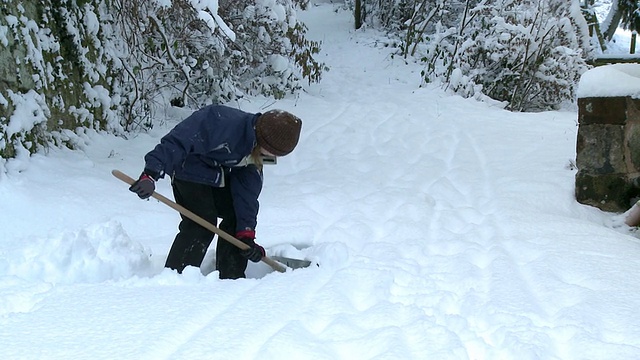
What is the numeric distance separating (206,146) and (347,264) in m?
0.98

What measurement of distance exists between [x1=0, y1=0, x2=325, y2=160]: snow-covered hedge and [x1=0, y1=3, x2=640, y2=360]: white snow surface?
28 centimetres

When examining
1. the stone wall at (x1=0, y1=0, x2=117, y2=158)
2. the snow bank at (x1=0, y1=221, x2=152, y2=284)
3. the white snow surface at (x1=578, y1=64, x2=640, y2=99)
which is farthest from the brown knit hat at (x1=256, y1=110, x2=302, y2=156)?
the white snow surface at (x1=578, y1=64, x2=640, y2=99)

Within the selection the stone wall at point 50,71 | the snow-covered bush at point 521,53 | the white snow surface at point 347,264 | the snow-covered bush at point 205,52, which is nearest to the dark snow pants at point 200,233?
the white snow surface at point 347,264

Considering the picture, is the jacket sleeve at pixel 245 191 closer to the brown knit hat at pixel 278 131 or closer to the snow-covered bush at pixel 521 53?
the brown knit hat at pixel 278 131

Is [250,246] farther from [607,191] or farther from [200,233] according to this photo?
[607,191]

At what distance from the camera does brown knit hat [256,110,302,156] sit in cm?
288

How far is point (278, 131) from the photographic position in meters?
2.88

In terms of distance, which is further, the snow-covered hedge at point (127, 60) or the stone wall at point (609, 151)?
the stone wall at point (609, 151)

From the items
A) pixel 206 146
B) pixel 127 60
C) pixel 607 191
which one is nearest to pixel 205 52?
pixel 127 60

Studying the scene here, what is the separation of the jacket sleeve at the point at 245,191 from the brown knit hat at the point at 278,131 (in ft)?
1.09

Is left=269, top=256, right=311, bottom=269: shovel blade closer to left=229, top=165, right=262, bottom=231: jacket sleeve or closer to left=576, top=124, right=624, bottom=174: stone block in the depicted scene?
left=229, top=165, right=262, bottom=231: jacket sleeve

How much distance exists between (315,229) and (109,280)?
5.24 feet

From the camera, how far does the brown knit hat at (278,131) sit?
2.88 meters

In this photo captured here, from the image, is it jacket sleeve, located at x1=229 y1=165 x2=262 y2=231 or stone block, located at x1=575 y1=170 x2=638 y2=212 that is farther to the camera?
stone block, located at x1=575 y1=170 x2=638 y2=212
